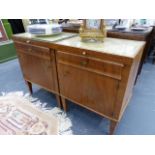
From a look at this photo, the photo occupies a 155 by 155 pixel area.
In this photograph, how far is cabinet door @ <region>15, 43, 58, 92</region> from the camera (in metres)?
1.15

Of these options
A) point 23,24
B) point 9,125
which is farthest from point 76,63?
point 23,24

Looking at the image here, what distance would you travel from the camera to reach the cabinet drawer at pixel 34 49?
113 centimetres

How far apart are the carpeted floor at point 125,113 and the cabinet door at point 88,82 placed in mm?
304

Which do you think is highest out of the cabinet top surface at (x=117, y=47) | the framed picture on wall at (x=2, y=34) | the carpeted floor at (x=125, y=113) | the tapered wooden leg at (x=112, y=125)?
the cabinet top surface at (x=117, y=47)

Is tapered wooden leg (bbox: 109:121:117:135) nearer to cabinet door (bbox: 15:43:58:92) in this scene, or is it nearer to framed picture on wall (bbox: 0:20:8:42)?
cabinet door (bbox: 15:43:58:92)

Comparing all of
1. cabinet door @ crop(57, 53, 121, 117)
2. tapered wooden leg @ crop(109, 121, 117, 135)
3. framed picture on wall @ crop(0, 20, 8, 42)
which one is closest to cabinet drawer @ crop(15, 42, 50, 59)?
cabinet door @ crop(57, 53, 121, 117)

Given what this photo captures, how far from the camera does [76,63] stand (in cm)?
98

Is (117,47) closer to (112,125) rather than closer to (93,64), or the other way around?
(93,64)

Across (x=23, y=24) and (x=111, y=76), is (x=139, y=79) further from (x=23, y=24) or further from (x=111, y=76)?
(x=23, y=24)

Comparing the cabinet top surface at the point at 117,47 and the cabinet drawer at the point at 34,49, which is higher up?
the cabinet top surface at the point at 117,47

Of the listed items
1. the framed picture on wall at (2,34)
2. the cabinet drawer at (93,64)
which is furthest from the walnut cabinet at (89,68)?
the framed picture on wall at (2,34)

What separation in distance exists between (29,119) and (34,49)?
2.37 ft

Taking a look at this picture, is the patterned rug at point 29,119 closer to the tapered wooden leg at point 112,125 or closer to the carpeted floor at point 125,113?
the carpeted floor at point 125,113

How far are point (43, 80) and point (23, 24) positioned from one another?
2125 millimetres
